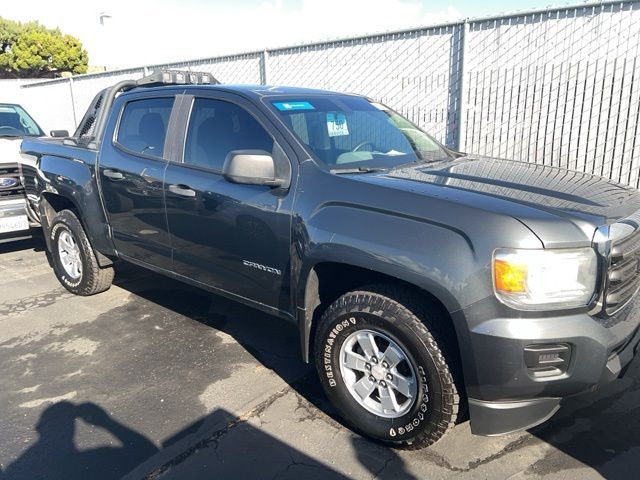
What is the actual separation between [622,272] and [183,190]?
105 inches

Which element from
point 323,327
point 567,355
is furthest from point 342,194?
point 567,355

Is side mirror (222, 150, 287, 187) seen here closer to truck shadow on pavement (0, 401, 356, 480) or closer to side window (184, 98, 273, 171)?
side window (184, 98, 273, 171)

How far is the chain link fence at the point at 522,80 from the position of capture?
5.66 meters

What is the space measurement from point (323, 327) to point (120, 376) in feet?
5.33

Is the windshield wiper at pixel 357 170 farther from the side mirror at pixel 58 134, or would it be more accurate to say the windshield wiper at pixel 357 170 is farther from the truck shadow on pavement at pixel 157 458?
the side mirror at pixel 58 134

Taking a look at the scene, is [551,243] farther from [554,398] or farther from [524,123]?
[524,123]

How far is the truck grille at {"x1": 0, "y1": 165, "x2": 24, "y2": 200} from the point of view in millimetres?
5910

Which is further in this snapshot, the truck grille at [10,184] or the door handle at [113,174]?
the truck grille at [10,184]

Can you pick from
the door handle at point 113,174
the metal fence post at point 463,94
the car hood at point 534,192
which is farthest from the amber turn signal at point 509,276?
the metal fence post at point 463,94

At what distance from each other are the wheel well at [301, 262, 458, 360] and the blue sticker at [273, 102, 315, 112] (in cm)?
111

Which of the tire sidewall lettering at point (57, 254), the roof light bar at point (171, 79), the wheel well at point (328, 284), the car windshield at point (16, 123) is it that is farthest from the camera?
the car windshield at point (16, 123)

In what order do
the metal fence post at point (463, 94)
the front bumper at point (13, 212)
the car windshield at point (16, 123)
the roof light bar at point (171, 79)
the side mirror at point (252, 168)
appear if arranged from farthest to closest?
the car windshield at point (16, 123)
the metal fence post at point (463, 94)
the front bumper at point (13, 212)
the roof light bar at point (171, 79)
the side mirror at point (252, 168)

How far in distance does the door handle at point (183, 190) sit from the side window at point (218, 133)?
0.60 ft

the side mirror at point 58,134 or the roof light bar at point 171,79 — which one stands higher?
the roof light bar at point 171,79
